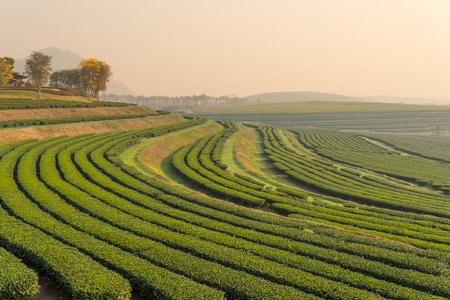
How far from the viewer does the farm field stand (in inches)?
530

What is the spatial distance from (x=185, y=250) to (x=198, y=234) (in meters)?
2.04

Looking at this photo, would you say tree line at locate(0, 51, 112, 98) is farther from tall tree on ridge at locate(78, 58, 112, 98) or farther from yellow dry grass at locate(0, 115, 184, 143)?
yellow dry grass at locate(0, 115, 184, 143)

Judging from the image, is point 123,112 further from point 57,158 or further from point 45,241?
point 45,241

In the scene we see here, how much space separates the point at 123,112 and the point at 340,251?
71560 mm

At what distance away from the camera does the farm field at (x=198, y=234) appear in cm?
1347

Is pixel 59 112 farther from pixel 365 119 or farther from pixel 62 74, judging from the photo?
→ pixel 365 119

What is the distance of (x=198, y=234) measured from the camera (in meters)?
19.0

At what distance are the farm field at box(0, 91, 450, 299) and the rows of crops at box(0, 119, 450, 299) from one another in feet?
0.24

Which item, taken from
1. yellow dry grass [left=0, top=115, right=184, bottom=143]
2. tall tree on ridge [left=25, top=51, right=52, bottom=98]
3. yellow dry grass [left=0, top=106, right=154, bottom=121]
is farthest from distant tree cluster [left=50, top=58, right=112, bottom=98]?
yellow dry grass [left=0, top=115, right=184, bottom=143]

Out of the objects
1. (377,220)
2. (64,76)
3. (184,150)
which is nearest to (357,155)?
(184,150)

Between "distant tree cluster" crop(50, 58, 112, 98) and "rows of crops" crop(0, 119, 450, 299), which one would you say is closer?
"rows of crops" crop(0, 119, 450, 299)

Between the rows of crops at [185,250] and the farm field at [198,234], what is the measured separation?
0.24 ft

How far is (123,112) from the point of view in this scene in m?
78.7

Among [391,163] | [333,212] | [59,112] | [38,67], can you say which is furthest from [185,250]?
[38,67]
